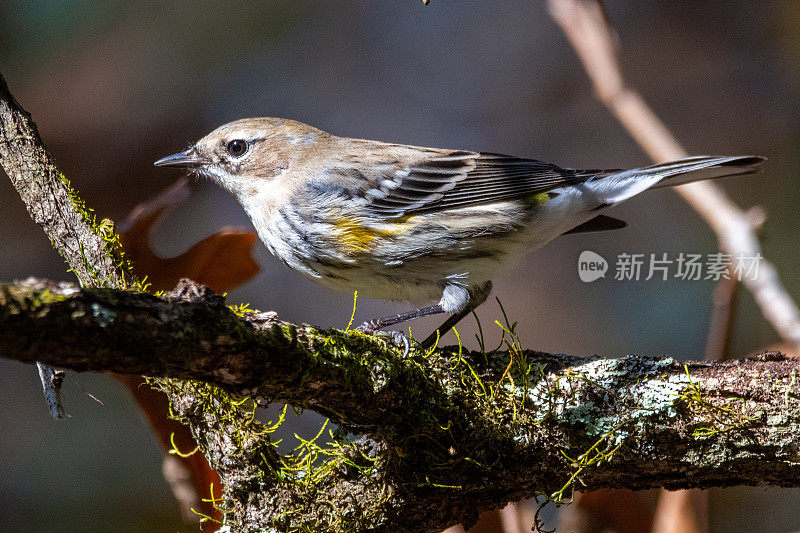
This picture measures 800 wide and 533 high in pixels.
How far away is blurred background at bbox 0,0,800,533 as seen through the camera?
17.8 ft

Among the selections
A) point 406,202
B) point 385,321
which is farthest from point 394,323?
point 406,202

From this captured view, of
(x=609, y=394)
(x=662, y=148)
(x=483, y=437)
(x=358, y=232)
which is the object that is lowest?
(x=483, y=437)

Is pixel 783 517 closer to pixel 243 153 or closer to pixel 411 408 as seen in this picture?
pixel 411 408

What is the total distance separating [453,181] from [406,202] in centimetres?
31

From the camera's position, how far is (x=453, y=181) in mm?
3445

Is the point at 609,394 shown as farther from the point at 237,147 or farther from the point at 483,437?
the point at 237,147

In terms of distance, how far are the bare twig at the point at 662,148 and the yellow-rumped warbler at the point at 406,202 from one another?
0.25 m

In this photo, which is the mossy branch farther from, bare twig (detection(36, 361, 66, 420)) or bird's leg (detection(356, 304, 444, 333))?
bird's leg (detection(356, 304, 444, 333))

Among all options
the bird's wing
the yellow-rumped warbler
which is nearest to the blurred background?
the yellow-rumped warbler

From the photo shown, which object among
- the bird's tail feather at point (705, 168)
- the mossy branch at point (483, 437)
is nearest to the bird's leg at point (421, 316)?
the mossy branch at point (483, 437)

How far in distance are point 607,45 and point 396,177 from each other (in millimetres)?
1343

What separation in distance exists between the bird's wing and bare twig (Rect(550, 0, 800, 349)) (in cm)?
39

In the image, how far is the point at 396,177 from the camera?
3422 mm

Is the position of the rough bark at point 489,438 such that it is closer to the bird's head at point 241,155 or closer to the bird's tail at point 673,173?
the bird's tail at point 673,173
